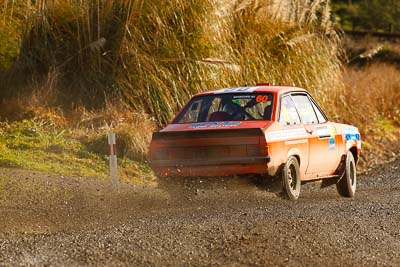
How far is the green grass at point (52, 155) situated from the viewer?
13531 mm

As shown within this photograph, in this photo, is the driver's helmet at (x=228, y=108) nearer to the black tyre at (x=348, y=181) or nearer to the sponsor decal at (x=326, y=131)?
the sponsor decal at (x=326, y=131)

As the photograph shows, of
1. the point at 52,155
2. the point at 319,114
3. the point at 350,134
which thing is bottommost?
the point at 52,155

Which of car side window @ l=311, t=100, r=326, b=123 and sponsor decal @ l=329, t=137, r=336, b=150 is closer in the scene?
sponsor decal @ l=329, t=137, r=336, b=150

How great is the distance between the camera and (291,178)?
12.0 m

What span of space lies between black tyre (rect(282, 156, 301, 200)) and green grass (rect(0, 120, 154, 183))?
269 centimetres

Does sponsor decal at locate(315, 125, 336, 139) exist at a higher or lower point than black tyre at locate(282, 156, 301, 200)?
higher

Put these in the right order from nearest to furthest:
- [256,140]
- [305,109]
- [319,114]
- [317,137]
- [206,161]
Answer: [256,140], [206,161], [317,137], [305,109], [319,114]

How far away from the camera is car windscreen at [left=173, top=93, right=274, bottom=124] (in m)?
12.1

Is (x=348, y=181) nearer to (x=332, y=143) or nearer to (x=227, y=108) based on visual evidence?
(x=332, y=143)

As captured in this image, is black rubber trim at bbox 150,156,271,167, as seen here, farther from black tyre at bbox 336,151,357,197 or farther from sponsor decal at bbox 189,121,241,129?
black tyre at bbox 336,151,357,197

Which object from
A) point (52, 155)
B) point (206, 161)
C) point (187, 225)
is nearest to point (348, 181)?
point (206, 161)

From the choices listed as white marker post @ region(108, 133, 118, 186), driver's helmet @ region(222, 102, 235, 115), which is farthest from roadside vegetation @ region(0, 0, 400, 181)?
driver's helmet @ region(222, 102, 235, 115)

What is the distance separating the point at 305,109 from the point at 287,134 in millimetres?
1201

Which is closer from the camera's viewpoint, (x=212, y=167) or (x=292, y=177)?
(x=212, y=167)
